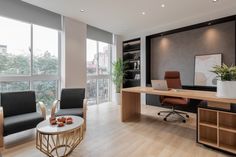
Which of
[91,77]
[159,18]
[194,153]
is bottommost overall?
[194,153]

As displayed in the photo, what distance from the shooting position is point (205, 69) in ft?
13.5

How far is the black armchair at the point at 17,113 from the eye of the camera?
230cm

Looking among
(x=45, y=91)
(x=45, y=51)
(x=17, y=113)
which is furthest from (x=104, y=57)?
(x=17, y=113)

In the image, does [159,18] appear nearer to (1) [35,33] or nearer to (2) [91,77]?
(2) [91,77]

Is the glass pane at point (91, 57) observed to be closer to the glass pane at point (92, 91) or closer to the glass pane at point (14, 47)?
the glass pane at point (92, 91)

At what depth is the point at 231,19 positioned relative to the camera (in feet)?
12.0

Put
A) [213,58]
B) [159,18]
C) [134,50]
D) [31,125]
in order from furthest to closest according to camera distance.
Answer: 1. [134,50]
2. [159,18]
3. [213,58]
4. [31,125]

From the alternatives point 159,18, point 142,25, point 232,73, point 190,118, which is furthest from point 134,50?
point 232,73

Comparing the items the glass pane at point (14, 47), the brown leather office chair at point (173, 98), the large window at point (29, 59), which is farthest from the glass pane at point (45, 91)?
the brown leather office chair at point (173, 98)

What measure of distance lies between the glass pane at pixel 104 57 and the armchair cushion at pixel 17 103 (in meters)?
3.01

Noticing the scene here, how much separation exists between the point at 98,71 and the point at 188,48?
3.24m

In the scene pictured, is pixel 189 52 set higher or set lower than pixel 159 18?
lower

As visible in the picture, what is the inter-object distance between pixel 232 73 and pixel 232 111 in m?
0.55

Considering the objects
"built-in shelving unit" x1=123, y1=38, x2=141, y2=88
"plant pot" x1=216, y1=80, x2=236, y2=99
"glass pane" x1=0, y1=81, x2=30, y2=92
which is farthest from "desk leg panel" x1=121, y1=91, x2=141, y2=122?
"glass pane" x1=0, y1=81, x2=30, y2=92
